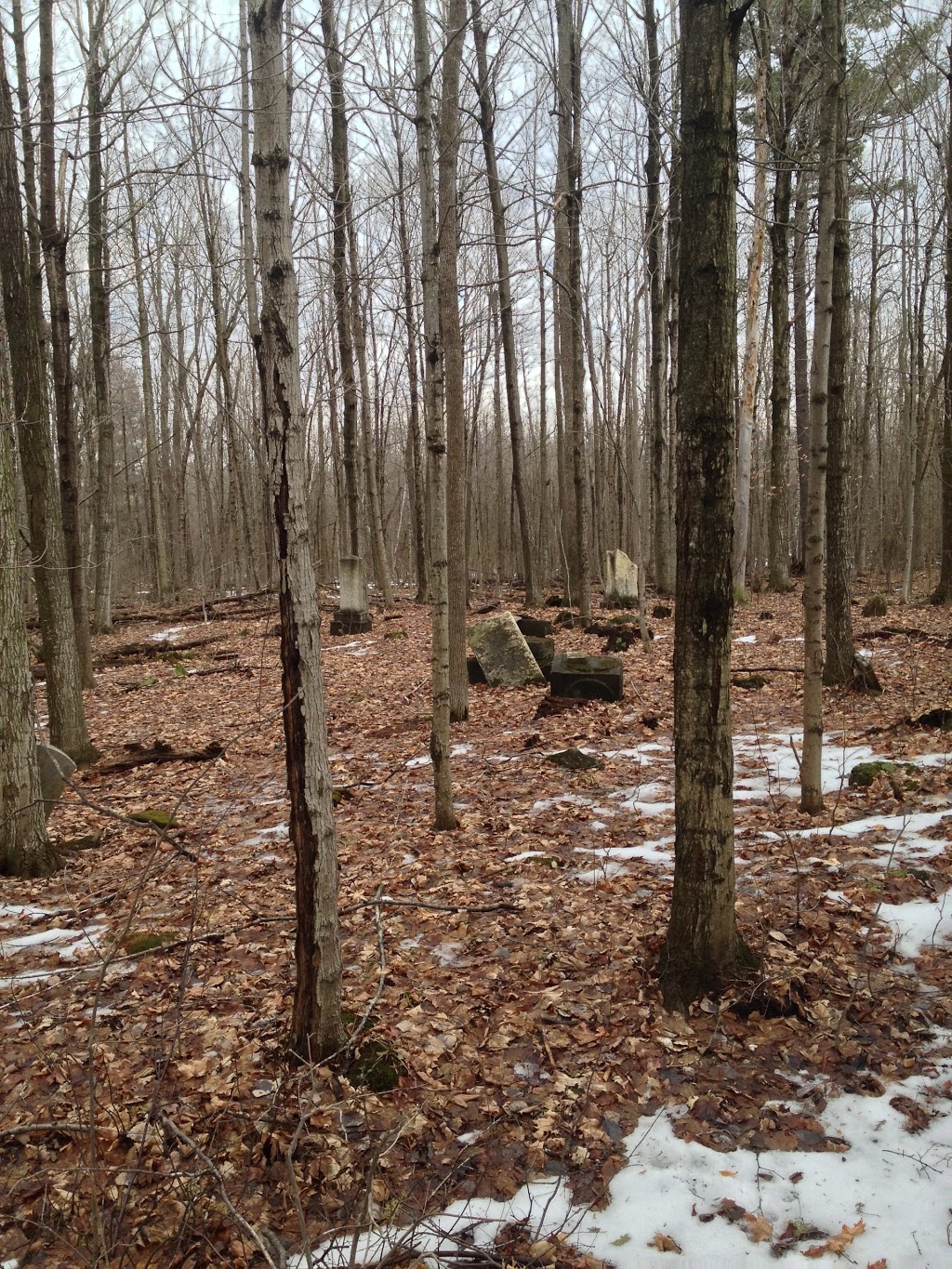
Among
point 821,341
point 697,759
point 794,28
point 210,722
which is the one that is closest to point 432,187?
point 821,341

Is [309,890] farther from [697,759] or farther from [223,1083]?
[697,759]

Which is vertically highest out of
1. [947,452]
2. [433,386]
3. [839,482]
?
[947,452]

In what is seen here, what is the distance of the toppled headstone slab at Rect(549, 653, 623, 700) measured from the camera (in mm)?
9039

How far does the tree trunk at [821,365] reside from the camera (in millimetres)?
4715

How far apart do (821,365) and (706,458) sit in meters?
2.35

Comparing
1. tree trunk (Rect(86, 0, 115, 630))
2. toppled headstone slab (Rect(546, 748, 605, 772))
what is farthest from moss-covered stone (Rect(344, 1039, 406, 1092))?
tree trunk (Rect(86, 0, 115, 630))

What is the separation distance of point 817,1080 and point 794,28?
1512 cm

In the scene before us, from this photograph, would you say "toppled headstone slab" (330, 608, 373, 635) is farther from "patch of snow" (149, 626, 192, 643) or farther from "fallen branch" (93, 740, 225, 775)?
"fallen branch" (93, 740, 225, 775)

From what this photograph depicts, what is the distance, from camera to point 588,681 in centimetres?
904

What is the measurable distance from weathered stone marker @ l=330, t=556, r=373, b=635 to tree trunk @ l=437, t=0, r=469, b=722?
23.9 ft

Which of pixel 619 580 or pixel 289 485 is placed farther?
pixel 619 580

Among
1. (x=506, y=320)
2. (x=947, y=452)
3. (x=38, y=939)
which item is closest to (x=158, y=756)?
(x=38, y=939)

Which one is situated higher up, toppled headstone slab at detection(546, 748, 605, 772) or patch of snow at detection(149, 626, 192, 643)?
patch of snow at detection(149, 626, 192, 643)

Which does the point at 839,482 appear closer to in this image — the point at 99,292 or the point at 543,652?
the point at 543,652
